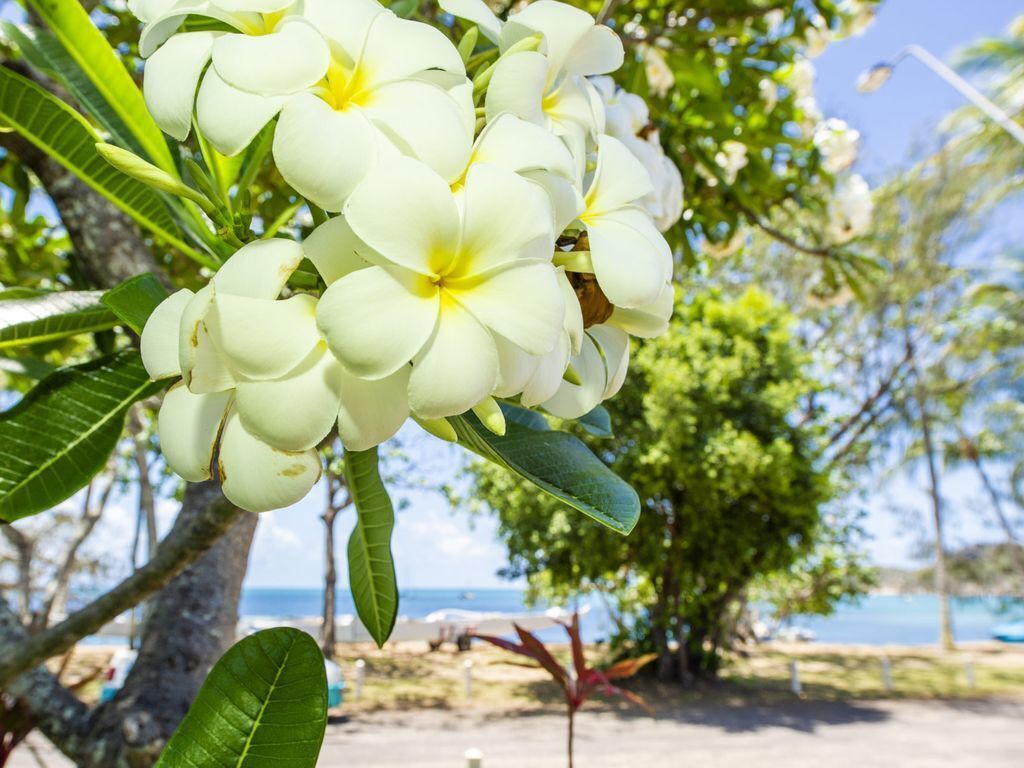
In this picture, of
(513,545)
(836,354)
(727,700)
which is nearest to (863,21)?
(513,545)

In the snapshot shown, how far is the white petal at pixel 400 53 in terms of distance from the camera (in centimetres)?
35

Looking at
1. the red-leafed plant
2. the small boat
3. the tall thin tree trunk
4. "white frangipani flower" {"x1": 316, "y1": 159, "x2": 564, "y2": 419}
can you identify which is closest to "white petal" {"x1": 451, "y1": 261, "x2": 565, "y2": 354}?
"white frangipani flower" {"x1": 316, "y1": 159, "x2": 564, "y2": 419}

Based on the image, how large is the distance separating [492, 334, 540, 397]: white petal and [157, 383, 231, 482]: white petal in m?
0.13

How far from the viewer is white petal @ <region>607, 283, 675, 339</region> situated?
1.42 feet

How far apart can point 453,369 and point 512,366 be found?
4cm

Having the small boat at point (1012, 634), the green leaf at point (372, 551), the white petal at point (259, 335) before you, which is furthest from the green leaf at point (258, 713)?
the small boat at point (1012, 634)

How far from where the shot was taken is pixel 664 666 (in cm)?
1108

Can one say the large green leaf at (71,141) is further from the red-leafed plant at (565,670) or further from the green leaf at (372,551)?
the red-leafed plant at (565,670)

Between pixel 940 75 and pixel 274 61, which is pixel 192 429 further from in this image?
pixel 940 75

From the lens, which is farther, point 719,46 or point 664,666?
point 664,666

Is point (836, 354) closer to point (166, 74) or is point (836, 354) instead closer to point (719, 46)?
point (719, 46)

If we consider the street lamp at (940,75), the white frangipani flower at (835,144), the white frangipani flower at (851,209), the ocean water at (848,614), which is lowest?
the ocean water at (848,614)

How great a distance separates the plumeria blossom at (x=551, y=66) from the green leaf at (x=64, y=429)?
0.32m

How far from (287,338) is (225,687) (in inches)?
10.6
